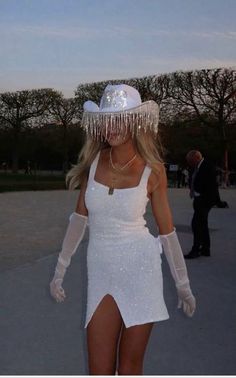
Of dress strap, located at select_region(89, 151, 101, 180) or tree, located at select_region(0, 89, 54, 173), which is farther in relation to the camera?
tree, located at select_region(0, 89, 54, 173)

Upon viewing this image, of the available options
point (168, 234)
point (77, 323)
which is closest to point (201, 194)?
point (77, 323)

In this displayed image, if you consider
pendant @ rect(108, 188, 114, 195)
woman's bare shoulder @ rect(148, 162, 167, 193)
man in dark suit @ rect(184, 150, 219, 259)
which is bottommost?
man in dark suit @ rect(184, 150, 219, 259)

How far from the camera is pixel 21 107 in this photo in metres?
56.4

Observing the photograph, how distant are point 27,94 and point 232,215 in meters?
40.3

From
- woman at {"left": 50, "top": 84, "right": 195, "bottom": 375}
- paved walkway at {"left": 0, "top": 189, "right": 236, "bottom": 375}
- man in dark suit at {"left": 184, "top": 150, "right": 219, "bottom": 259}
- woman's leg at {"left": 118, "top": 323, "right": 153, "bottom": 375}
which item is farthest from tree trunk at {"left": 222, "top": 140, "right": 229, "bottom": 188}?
woman's leg at {"left": 118, "top": 323, "right": 153, "bottom": 375}

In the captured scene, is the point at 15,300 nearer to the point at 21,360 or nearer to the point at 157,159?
the point at 21,360

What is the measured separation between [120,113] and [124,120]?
0.13 feet

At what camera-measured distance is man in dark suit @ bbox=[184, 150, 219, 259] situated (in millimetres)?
9695

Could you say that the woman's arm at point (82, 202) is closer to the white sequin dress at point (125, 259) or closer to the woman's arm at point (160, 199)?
the white sequin dress at point (125, 259)

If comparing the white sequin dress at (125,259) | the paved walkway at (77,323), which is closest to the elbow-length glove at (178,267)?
the white sequin dress at (125,259)

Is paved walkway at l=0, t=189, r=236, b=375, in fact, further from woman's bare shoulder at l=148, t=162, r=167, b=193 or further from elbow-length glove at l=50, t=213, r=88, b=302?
woman's bare shoulder at l=148, t=162, r=167, b=193

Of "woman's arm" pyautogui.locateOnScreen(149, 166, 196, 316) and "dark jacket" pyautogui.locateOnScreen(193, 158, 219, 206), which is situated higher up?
"woman's arm" pyautogui.locateOnScreen(149, 166, 196, 316)

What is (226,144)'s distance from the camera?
4556 cm

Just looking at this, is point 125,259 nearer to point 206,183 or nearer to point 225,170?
point 206,183
